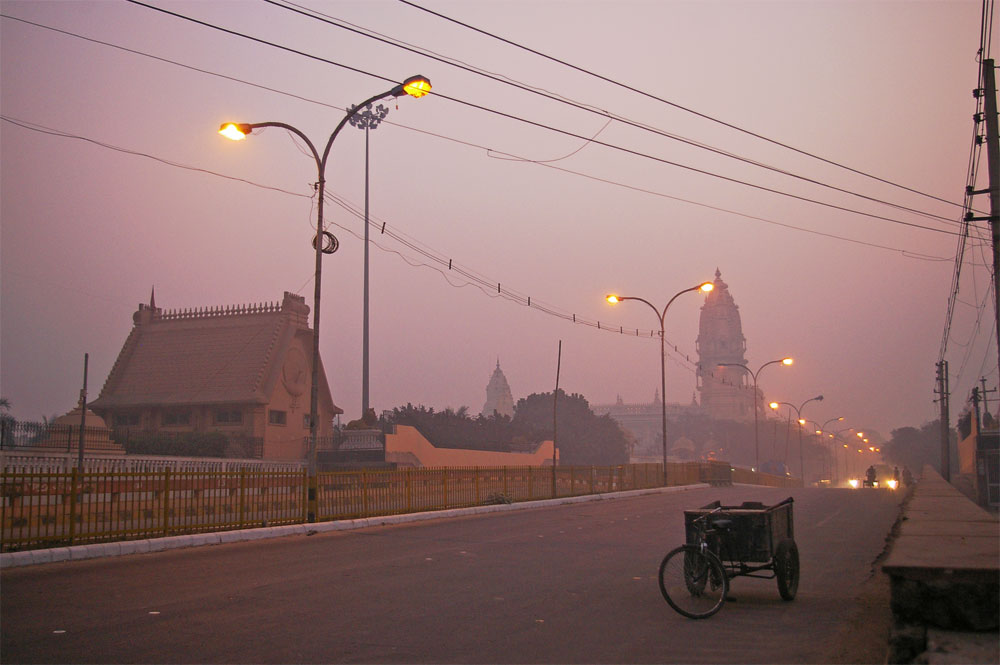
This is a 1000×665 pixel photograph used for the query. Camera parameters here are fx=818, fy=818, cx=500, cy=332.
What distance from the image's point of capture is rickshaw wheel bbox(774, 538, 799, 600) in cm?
924

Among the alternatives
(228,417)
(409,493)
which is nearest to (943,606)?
(409,493)

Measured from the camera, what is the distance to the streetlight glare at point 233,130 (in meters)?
17.7

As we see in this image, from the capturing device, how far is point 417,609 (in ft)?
28.5

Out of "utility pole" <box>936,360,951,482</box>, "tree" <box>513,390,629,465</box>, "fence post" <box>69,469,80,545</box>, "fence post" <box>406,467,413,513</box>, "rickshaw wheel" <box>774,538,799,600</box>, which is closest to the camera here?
"rickshaw wheel" <box>774,538,799,600</box>

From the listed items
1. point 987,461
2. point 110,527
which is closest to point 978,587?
point 110,527

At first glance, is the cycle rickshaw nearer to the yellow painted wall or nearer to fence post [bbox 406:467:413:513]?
fence post [bbox 406:467:413:513]

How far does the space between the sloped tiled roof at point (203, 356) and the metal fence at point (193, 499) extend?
2200 centimetres

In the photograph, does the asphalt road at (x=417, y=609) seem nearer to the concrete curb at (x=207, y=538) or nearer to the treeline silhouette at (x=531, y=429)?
the concrete curb at (x=207, y=538)

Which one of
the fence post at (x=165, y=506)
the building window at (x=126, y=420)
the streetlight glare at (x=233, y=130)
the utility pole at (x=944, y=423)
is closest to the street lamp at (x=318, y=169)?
the streetlight glare at (x=233, y=130)

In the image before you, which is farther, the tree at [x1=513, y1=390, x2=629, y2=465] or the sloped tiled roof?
the tree at [x1=513, y1=390, x2=629, y2=465]

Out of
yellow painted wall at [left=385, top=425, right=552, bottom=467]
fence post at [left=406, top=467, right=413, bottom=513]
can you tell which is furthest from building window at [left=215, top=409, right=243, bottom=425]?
fence post at [left=406, top=467, right=413, bottom=513]

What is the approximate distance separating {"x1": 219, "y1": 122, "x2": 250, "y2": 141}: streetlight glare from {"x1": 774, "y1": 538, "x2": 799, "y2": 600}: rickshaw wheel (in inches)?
554

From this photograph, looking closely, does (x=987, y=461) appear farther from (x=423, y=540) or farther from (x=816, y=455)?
(x=816, y=455)

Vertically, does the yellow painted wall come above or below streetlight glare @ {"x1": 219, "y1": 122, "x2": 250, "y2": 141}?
below
